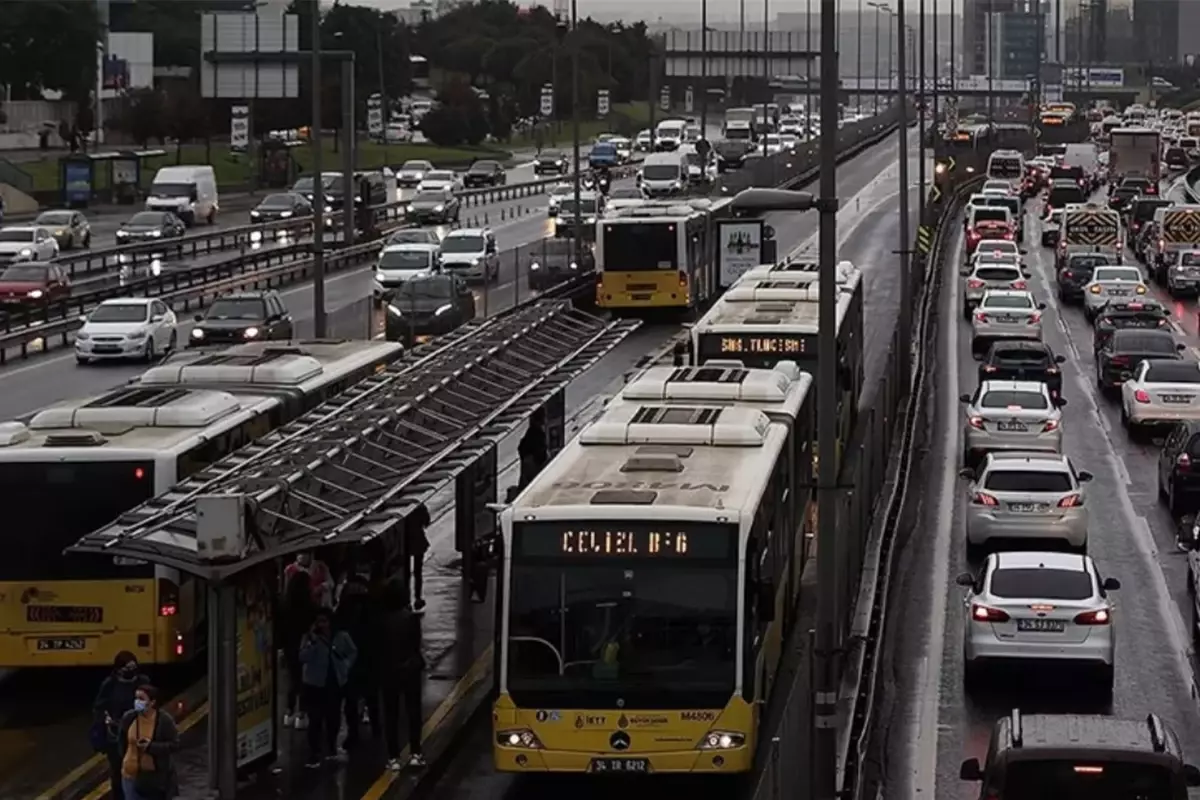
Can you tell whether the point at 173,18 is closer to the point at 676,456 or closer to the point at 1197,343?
the point at 1197,343

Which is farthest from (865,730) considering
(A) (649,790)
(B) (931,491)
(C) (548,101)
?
(C) (548,101)

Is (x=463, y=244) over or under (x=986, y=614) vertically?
over

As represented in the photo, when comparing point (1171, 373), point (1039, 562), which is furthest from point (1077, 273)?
point (1039, 562)

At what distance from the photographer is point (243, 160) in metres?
135

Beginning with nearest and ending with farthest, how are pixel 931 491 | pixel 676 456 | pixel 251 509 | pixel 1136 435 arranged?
pixel 251 509
pixel 676 456
pixel 931 491
pixel 1136 435

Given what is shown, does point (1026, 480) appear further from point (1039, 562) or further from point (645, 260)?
point (645, 260)

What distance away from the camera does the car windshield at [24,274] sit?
59.1 metres

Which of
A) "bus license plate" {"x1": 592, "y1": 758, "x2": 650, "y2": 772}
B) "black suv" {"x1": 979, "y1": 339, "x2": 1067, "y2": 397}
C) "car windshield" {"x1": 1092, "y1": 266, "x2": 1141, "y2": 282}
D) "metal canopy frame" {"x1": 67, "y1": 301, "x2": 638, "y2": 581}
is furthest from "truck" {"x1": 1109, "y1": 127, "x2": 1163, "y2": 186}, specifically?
"bus license plate" {"x1": 592, "y1": 758, "x2": 650, "y2": 772}

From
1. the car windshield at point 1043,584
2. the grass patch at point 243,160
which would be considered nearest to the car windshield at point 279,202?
the grass patch at point 243,160

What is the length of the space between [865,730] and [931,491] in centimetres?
1592

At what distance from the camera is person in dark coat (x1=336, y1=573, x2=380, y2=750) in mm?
19422

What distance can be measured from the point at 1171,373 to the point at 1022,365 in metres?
3.58

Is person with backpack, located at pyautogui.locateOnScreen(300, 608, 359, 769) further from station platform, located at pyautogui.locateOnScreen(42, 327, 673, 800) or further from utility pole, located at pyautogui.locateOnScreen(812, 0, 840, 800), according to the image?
utility pole, located at pyautogui.locateOnScreen(812, 0, 840, 800)

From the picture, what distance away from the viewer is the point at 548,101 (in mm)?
148625
